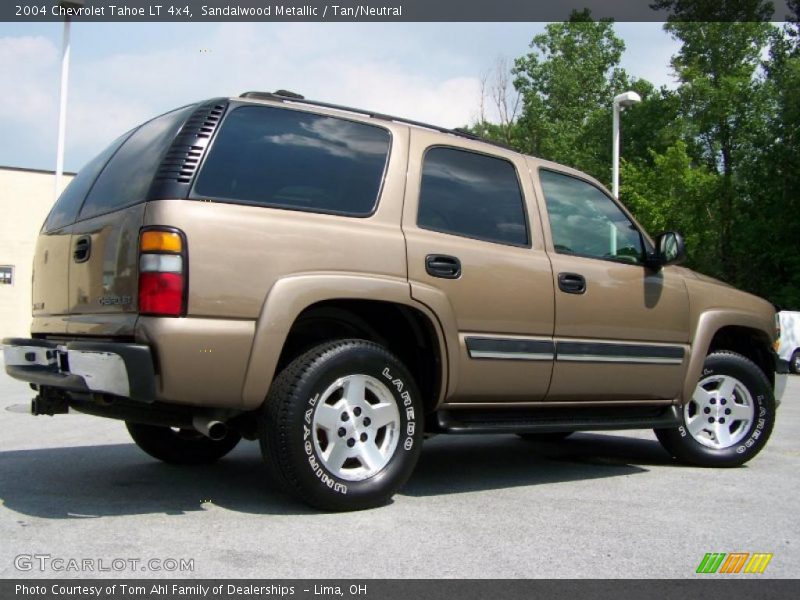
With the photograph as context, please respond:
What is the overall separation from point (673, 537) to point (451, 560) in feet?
3.75

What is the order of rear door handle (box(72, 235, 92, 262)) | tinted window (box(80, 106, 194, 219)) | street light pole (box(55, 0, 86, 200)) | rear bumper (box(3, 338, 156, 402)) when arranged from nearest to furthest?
rear bumper (box(3, 338, 156, 402)) < tinted window (box(80, 106, 194, 219)) < rear door handle (box(72, 235, 92, 262)) < street light pole (box(55, 0, 86, 200))

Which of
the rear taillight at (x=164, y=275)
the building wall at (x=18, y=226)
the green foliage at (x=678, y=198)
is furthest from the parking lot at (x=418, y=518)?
the green foliage at (x=678, y=198)

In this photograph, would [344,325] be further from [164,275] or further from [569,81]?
[569,81]

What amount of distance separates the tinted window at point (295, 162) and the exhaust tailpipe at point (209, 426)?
1.01 meters

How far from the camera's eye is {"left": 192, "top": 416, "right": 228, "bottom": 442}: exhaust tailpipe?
3828 millimetres

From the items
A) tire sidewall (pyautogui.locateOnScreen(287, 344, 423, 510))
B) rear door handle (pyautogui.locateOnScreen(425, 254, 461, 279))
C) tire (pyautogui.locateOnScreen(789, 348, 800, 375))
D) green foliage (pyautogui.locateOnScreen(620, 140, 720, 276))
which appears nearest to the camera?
tire sidewall (pyautogui.locateOnScreen(287, 344, 423, 510))

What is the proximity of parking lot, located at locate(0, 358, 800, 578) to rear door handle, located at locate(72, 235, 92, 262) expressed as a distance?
104 cm

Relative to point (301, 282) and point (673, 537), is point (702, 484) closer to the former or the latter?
point (673, 537)

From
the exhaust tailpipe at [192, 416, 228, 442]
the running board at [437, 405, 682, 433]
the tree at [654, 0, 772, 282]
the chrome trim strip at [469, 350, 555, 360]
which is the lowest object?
the running board at [437, 405, 682, 433]

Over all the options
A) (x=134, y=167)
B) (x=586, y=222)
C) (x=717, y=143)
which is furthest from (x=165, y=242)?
(x=717, y=143)

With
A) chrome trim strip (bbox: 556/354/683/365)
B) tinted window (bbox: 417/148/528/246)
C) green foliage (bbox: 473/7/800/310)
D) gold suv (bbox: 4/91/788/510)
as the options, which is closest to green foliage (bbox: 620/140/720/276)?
green foliage (bbox: 473/7/800/310)

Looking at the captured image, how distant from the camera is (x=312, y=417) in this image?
3850 millimetres

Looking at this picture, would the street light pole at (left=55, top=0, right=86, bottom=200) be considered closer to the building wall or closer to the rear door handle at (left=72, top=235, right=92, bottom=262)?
the building wall
